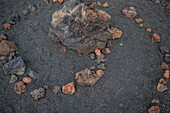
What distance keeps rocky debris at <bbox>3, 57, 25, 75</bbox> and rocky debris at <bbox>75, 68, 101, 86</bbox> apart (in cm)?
102

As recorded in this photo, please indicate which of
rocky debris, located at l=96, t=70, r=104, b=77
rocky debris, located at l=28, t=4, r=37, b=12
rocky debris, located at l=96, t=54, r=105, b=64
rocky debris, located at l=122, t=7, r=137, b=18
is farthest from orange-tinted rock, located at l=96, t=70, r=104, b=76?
rocky debris, located at l=28, t=4, r=37, b=12

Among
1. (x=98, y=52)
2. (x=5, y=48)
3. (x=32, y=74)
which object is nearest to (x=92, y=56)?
(x=98, y=52)

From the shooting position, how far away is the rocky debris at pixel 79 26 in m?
2.75

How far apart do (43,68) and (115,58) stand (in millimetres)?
1405

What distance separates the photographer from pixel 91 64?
9.79 ft

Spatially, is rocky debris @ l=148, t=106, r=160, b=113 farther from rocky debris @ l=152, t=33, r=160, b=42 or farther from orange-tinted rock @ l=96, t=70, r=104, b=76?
rocky debris @ l=152, t=33, r=160, b=42

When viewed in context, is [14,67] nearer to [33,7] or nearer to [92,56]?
[92,56]

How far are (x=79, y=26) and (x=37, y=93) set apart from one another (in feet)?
4.47

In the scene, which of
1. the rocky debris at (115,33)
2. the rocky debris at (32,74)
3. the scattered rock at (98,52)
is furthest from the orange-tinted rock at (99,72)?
the rocky debris at (32,74)

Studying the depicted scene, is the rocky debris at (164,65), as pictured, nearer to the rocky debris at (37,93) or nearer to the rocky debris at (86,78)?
the rocky debris at (86,78)

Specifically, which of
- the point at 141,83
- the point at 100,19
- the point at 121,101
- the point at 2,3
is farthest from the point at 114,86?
the point at 2,3

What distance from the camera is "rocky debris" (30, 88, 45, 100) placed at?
2626 millimetres

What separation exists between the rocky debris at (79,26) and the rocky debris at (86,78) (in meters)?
0.46

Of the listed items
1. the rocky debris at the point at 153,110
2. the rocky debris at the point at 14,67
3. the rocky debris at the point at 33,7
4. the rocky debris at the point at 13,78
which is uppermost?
the rocky debris at the point at 33,7
